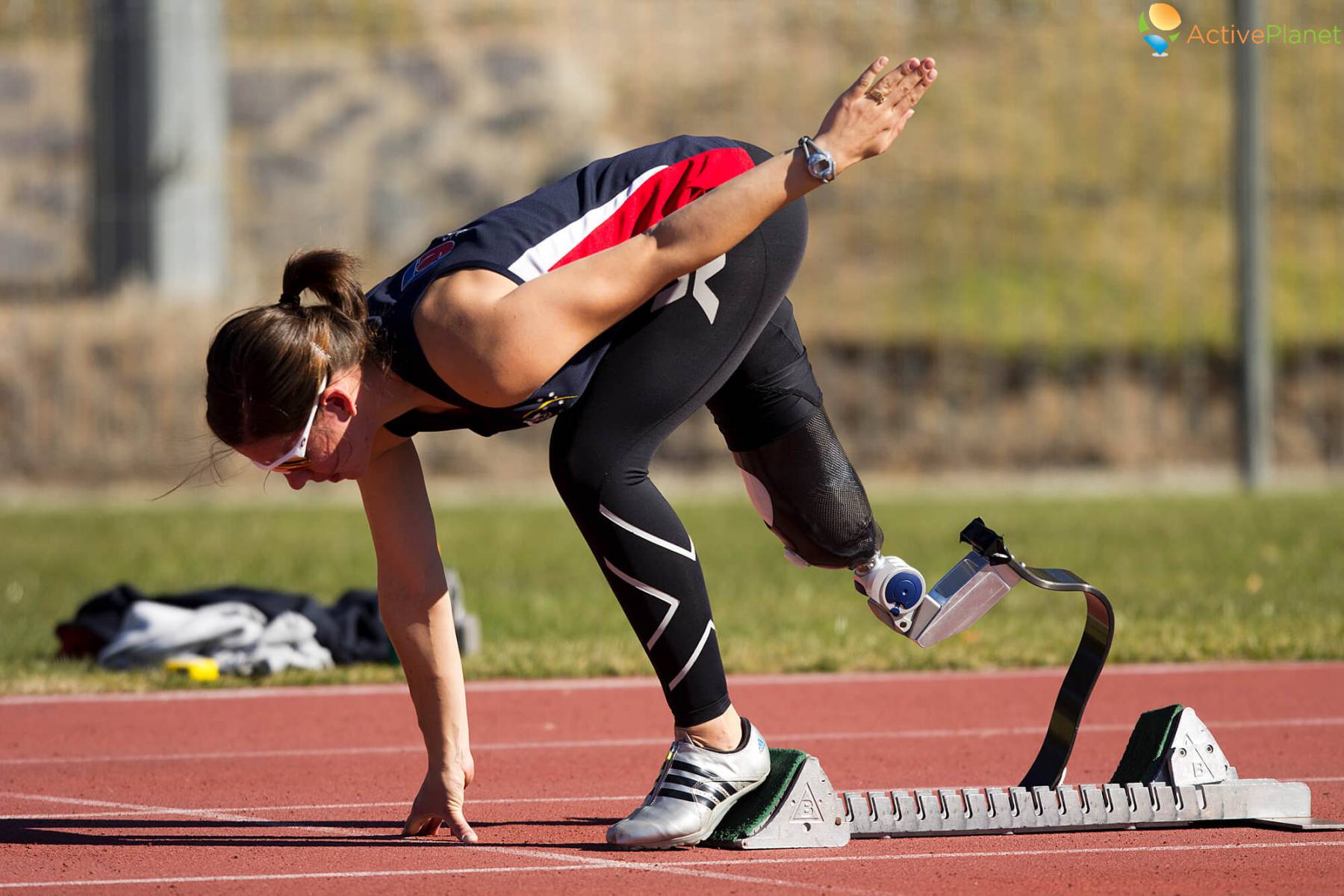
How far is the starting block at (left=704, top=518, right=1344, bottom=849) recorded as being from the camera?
4344 millimetres

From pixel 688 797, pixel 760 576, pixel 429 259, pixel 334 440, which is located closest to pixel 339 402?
pixel 334 440

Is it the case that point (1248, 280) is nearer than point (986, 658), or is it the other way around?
point (986, 658)

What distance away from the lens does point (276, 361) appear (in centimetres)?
398

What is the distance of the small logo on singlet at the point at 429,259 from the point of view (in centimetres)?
420

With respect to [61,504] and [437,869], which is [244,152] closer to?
[61,504]

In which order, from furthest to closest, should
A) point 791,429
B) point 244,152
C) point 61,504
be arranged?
1. point 244,152
2. point 61,504
3. point 791,429

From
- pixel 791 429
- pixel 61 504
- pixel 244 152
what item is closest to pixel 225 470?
pixel 61 504

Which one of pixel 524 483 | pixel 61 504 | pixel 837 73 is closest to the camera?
pixel 61 504

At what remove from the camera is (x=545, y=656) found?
796 cm

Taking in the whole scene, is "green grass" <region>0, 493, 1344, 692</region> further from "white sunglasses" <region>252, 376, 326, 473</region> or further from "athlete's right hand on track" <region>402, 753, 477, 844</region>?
"white sunglasses" <region>252, 376, 326, 473</region>

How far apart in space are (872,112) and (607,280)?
2.34 feet

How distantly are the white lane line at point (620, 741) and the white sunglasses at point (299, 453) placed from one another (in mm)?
2023

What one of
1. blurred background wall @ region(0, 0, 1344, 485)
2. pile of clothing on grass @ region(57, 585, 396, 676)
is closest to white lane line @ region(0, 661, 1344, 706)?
pile of clothing on grass @ region(57, 585, 396, 676)

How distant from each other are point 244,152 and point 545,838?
1708cm
